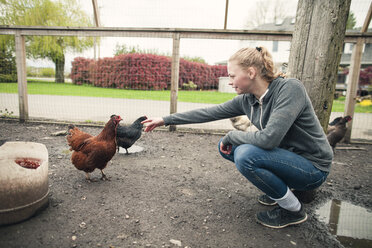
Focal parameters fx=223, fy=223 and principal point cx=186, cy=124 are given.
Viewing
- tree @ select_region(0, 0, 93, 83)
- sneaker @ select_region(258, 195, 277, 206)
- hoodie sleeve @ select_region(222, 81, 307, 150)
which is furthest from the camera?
tree @ select_region(0, 0, 93, 83)

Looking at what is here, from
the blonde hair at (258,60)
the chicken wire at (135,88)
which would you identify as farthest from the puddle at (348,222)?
the chicken wire at (135,88)

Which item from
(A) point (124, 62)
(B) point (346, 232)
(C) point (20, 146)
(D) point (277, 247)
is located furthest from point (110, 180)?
(A) point (124, 62)

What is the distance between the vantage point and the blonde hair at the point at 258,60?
1.77 meters

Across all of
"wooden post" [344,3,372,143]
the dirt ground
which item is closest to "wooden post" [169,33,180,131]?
the dirt ground

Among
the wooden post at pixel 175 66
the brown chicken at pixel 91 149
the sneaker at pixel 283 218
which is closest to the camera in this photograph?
the sneaker at pixel 283 218

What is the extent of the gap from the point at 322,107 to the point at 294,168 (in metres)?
0.92

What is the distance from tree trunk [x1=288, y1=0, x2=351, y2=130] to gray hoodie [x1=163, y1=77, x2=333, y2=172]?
60cm

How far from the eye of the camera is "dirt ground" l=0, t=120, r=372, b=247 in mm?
1750

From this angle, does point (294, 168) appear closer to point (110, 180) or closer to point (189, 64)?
point (110, 180)

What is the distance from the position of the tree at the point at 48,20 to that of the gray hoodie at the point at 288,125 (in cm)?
858

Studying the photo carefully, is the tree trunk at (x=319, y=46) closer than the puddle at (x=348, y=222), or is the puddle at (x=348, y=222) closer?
the puddle at (x=348, y=222)

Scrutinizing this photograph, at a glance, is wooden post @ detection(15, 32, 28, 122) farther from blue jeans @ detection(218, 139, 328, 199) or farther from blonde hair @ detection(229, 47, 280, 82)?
blue jeans @ detection(218, 139, 328, 199)

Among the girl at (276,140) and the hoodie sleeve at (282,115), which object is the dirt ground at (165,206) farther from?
the hoodie sleeve at (282,115)

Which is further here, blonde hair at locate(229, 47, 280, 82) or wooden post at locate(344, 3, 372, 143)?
wooden post at locate(344, 3, 372, 143)
